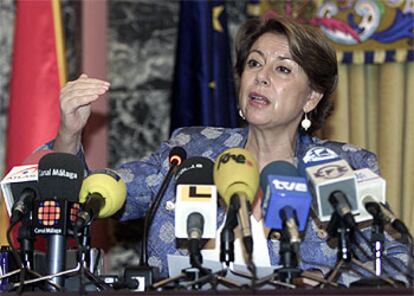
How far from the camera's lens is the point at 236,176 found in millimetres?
1976

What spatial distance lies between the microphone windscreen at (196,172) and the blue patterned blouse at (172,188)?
450mm

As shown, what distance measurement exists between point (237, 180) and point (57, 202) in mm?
407

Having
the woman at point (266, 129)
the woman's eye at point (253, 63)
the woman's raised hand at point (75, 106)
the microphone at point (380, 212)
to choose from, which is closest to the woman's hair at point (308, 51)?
the woman at point (266, 129)

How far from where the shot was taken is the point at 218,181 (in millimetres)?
2010

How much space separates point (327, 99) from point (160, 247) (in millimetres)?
780

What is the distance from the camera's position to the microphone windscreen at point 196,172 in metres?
2.12

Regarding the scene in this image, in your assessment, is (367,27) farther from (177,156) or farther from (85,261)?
(85,261)

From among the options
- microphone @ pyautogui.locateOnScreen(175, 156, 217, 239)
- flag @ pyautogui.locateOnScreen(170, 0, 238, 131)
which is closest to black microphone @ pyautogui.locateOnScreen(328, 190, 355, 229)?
→ microphone @ pyautogui.locateOnScreen(175, 156, 217, 239)

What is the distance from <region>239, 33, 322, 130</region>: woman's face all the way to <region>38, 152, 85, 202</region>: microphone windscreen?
29.7 inches

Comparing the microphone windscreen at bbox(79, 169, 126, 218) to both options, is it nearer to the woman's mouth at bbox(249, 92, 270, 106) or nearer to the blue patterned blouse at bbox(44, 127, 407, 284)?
the blue patterned blouse at bbox(44, 127, 407, 284)

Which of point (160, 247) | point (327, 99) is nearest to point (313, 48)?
point (327, 99)

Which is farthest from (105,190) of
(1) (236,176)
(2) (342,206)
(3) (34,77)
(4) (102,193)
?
(3) (34,77)

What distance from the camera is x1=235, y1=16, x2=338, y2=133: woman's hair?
2838 mm

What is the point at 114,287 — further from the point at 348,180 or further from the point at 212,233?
the point at 348,180
